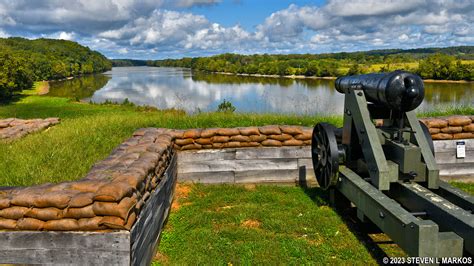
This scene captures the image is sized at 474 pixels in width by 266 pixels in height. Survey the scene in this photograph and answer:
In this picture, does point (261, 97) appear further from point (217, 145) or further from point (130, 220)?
point (130, 220)

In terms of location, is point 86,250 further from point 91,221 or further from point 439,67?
point 439,67

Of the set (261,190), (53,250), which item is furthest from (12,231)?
(261,190)

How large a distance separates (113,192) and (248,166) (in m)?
3.81

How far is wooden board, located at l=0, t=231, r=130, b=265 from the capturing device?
10.3ft

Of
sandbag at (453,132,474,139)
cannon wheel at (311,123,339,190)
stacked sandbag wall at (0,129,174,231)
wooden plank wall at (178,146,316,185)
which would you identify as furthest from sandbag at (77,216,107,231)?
sandbag at (453,132,474,139)

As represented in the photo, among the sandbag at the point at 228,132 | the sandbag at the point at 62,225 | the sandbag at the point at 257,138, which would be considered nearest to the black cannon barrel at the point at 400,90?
the sandbag at the point at 257,138

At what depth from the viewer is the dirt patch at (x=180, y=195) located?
601cm

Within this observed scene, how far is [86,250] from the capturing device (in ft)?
10.4

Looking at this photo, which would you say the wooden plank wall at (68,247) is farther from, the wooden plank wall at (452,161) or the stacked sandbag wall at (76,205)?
the wooden plank wall at (452,161)

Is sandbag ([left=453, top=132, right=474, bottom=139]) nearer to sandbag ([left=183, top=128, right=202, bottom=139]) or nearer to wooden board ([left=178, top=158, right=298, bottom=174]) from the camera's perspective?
wooden board ([left=178, top=158, right=298, bottom=174])

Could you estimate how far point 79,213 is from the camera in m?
3.21

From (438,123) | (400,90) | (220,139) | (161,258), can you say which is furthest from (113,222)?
(438,123)

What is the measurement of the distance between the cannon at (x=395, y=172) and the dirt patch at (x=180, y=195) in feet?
7.28

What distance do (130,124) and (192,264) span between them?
5.14 metres
